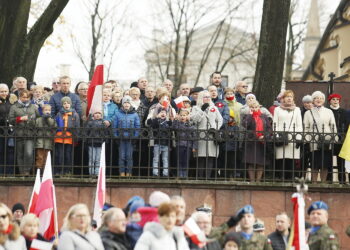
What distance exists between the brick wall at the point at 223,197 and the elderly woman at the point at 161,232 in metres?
6.66

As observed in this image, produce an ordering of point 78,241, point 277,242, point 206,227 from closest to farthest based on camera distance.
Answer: point 78,241 < point 206,227 < point 277,242

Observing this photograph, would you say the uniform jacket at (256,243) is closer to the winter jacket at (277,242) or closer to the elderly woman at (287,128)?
the winter jacket at (277,242)

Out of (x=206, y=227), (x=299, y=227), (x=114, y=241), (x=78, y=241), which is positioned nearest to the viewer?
(x=78, y=241)

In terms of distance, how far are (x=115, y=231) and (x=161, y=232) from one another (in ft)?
2.52

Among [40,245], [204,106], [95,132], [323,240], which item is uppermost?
[204,106]

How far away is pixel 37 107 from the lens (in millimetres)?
23641

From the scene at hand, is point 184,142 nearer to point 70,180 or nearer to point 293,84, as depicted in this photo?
point 70,180

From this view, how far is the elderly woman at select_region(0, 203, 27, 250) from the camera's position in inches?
674

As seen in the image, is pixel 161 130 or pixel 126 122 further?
pixel 126 122

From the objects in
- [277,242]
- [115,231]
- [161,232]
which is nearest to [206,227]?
[115,231]

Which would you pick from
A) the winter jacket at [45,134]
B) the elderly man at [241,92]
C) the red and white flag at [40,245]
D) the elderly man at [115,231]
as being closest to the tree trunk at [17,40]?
the winter jacket at [45,134]

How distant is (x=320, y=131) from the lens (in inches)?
941

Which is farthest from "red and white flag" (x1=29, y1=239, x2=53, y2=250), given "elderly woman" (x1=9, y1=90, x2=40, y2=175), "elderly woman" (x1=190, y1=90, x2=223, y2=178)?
"elderly woman" (x1=190, y1=90, x2=223, y2=178)

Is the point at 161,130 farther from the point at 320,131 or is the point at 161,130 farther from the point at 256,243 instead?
the point at 256,243
